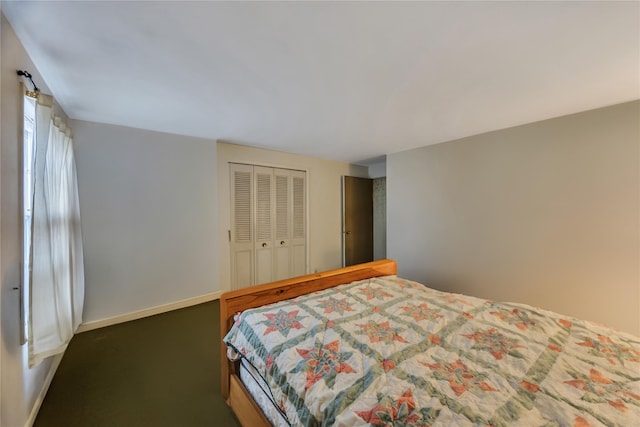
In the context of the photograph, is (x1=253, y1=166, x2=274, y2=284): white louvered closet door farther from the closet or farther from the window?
the window

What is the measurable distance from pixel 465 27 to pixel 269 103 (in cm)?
142

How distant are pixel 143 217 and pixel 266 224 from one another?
5.06 ft

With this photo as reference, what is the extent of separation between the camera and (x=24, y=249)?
1.29 meters

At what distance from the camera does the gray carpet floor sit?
1.47 meters

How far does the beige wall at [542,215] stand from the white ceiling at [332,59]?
0.30m

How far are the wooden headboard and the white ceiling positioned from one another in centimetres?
148

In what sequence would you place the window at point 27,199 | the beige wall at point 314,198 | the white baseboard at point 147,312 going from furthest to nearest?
1. the beige wall at point 314,198
2. the white baseboard at point 147,312
3. the window at point 27,199

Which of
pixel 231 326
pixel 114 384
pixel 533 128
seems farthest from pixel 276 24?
pixel 533 128

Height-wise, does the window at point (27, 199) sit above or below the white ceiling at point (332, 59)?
below

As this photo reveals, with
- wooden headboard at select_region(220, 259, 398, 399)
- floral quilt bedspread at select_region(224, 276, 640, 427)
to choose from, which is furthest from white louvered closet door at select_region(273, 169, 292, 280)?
floral quilt bedspread at select_region(224, 276, 640, 427)

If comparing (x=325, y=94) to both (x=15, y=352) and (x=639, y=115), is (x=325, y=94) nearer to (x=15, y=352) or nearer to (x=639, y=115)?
(x=15, y=352)

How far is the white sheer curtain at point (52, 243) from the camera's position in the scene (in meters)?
1.33

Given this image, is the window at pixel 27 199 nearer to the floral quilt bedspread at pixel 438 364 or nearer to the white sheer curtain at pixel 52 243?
the white sheer curtain at pixel 52 243

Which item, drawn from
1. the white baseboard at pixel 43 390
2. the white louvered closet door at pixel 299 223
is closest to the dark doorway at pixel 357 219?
the white louvered closet door at pixel 299 223
